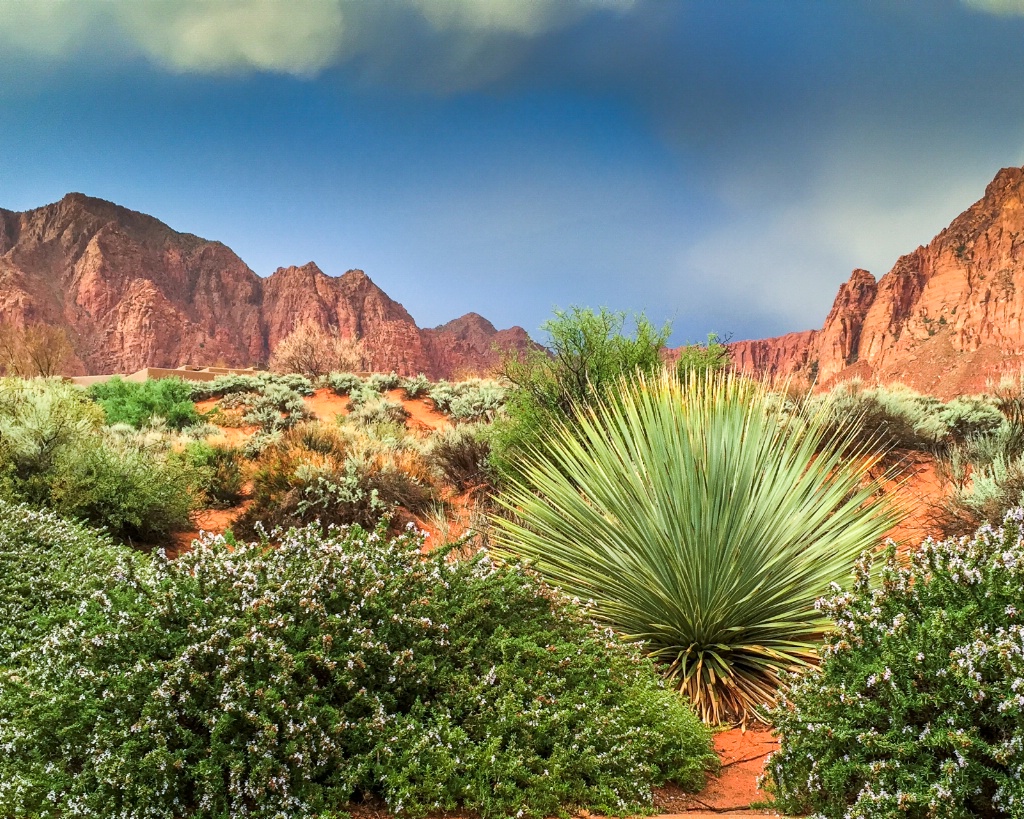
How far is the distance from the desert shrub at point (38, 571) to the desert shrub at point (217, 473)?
15.2 feet

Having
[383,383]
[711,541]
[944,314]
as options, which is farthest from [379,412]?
[944,314]

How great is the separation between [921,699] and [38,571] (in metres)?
5.23

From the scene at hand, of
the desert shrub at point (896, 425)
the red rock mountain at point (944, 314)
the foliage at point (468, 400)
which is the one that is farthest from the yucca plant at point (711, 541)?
the red rock mountain at point (944, 314)

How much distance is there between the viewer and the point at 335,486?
→ 10344mm

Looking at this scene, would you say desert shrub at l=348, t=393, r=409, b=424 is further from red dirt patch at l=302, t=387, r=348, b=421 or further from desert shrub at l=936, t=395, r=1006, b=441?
desert shrub at l=936, t=395, r=1006, b=441

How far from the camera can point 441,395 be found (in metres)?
22.3

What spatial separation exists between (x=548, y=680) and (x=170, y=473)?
761 cm

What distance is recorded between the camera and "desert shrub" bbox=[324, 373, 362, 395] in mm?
24281

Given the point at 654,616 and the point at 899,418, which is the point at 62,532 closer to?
the point at 654,616

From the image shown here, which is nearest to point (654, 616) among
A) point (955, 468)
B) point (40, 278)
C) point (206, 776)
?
point (206, 776)

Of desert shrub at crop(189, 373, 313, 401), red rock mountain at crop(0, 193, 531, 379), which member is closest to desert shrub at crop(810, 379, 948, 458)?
desert shrub at crop(189, 373, 313, 401)

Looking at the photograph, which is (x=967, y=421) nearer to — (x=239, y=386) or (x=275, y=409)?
(x=275, y=409)

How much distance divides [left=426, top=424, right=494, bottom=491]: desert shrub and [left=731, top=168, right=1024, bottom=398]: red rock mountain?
49.6 m

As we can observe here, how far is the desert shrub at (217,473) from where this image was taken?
10.9 metres
